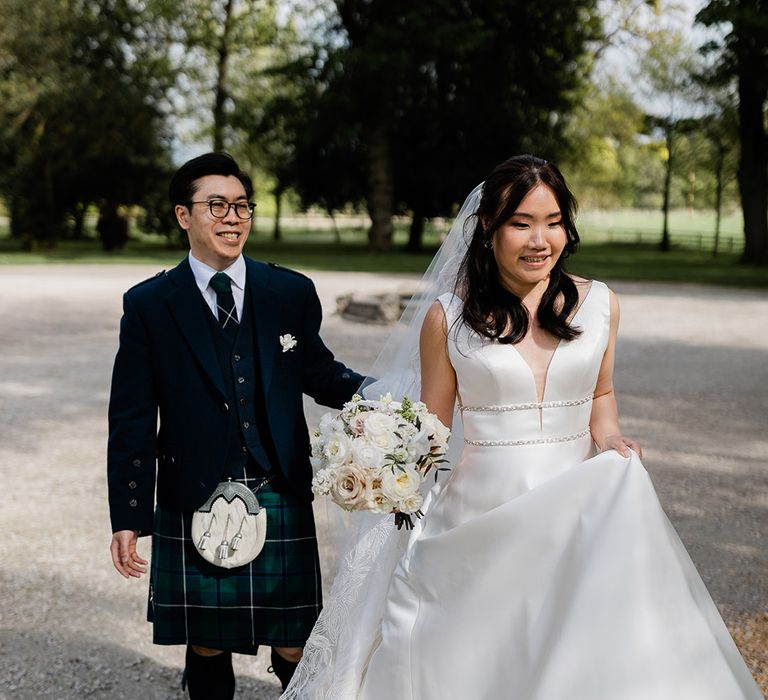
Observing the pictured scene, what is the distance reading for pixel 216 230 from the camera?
2928mm

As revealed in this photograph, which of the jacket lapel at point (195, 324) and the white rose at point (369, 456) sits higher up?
the jacket lapel at point (195, 324)

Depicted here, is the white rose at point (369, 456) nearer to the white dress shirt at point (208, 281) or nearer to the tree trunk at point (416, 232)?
the white dress shirt at point (208, 281)

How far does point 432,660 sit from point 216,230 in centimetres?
139

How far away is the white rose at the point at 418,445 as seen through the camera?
8.38ft

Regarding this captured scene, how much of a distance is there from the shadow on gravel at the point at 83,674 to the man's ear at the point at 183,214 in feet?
6.15

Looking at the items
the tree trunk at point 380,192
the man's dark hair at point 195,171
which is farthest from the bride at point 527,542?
the tree trunk at point 380,192

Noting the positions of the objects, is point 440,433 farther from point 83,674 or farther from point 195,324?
point 83,674

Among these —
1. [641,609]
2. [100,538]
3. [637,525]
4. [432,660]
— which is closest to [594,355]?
[637,525]

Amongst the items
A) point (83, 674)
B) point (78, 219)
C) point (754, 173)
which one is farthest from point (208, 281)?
point (78, 219)

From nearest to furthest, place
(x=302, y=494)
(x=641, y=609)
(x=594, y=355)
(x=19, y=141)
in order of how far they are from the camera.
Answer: (x=641, y=609) < (x=594, y=355) < (x=302, y=494) < (x=19, y=141)

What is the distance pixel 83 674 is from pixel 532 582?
223cm

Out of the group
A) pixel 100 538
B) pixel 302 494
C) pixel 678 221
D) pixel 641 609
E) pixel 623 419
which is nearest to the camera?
pixel 641 609

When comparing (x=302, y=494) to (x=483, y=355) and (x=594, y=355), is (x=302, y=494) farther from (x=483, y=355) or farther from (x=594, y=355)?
(x=594, y=355)

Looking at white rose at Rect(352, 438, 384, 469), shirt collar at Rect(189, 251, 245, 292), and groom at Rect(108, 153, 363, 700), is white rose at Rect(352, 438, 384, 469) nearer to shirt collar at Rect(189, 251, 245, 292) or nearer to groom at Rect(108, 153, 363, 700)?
groom at Rect(108, 153, 363, 700)
